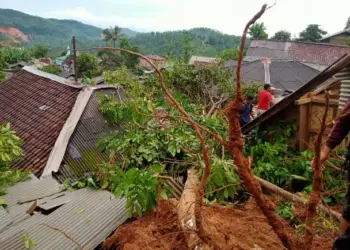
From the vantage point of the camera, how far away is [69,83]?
35.2 feet

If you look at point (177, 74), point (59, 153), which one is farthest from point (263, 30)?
point (59, 153)

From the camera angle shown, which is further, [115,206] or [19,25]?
[19,25]

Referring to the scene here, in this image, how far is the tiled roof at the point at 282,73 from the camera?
17422 millimetres

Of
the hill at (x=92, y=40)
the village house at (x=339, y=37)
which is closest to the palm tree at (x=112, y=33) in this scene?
the hill at (x=92, y=40)

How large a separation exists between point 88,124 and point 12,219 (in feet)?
16.5

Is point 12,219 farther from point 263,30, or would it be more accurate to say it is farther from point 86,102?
point 263,30

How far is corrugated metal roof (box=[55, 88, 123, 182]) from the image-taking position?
731 centimetres

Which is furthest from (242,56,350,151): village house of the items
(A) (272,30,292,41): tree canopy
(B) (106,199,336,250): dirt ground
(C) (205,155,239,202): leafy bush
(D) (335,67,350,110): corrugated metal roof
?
(A) (272,30,292,41): tree canopy

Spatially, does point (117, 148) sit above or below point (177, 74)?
below

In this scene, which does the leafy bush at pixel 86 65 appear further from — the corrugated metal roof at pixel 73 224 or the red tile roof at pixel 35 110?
the corrugated metal roof at pixel 73 224

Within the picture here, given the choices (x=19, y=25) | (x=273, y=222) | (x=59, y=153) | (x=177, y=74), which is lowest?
(x=59, y=153)

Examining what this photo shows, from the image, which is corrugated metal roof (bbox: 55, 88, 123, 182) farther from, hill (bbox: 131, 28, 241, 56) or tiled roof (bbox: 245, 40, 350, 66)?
hill (bbox: 131, 28, 241, 56)

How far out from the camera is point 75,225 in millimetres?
3867

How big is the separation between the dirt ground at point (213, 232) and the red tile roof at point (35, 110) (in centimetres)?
471
